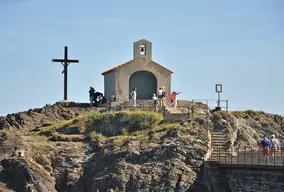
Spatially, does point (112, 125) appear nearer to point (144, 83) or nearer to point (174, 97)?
point (144, 83)

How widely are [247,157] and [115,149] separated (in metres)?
7.98

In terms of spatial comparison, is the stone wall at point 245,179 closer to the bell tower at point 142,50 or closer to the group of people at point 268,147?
the group of people at point 268,147

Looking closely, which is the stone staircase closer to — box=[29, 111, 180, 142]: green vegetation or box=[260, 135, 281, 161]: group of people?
box=[29, 111, 180, 142]: green vegetation

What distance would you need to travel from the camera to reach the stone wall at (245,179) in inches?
1967

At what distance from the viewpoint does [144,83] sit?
221 feet

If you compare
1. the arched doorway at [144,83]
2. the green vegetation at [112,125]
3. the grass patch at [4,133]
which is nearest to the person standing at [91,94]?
the arched doorway at [144,83]

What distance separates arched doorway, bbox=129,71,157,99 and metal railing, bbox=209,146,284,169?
33.1 feet

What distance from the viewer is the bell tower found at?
6669 centimetres

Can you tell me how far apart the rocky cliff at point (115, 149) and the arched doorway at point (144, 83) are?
434cm

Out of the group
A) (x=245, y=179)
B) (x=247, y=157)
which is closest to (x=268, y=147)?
(x=247, y=157)

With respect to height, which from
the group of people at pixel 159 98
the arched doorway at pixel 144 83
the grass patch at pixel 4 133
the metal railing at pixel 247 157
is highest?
the arched doorway at pixel 144 83

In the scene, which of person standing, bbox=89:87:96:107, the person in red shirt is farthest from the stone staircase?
person standing, bbox=89:87:96:107

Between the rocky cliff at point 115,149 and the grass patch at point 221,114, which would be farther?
the grass patch at point 221,114

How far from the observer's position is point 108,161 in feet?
186
